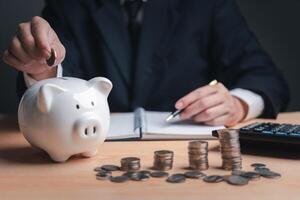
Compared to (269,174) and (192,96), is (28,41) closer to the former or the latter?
(192,96)

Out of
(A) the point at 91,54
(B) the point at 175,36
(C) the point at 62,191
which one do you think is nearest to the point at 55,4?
(A) the point at 91,54

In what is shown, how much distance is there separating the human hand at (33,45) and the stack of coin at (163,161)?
24cm

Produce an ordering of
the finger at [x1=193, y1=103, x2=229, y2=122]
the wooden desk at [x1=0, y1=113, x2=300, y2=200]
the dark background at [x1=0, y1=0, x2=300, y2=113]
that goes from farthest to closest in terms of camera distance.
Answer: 1. the dark background at [x1=0, y1=0, x2=300, y2=113]
2. the finger at [x1=193, y1=103, x2=229, y2=122]
3. the wooden desk at [x1=0, y1=113, x2=300, y2=200]

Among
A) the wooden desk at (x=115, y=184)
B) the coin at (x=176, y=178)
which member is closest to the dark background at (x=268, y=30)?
the wooden desk at (x=115, y=184)

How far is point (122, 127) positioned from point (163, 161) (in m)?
0.25

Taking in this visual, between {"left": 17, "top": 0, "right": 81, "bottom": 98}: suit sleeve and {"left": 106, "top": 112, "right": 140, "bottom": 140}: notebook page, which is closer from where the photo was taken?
{"left": 106, "top": 112, "right": 140, "bottom": 140}: notebook page

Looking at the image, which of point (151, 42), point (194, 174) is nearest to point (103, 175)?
point (194, 174)

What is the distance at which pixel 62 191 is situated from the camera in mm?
533

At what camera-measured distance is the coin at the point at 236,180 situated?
551 millimetres

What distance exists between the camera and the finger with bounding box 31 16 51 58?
0.72 m

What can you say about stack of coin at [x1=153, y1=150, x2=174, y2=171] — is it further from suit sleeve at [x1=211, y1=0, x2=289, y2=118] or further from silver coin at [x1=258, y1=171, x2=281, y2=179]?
suit sleeve at [x1=211, y1=0, x2=289, y2=118]

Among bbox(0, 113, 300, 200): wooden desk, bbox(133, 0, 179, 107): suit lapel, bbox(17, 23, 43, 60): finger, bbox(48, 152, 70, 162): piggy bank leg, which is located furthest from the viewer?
bbox(133, 0, 179, 107): suit lapel

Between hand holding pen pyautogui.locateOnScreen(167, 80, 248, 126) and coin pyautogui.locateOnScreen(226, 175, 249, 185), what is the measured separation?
30cm

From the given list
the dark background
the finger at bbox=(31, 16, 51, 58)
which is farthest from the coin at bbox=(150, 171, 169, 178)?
the dark background
